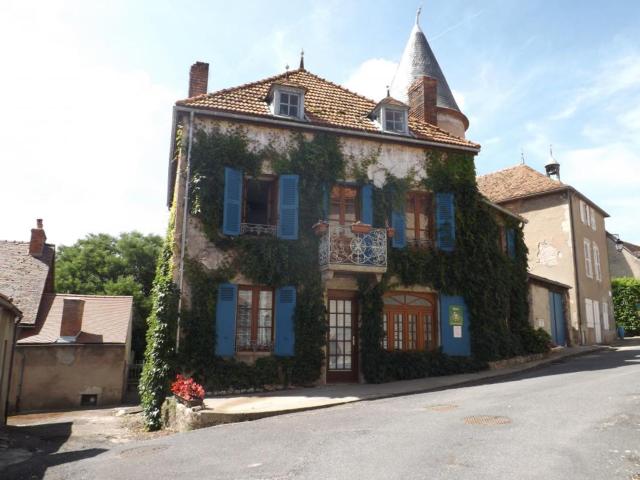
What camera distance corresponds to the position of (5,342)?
537 inches

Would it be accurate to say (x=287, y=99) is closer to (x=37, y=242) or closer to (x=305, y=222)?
(x=305, y=222)

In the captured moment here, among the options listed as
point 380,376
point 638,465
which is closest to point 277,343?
point 380,376

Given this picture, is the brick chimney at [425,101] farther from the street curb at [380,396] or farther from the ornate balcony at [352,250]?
the street curb at [380,396]

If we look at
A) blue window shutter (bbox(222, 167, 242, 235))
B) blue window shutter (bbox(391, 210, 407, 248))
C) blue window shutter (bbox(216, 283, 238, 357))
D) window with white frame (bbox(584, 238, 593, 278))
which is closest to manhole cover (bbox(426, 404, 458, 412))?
blue window shutter (bbox(216, 283, 238, 357))

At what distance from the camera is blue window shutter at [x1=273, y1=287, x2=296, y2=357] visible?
13.1 metres

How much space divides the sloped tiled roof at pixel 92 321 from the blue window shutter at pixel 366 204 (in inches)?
Result: 398

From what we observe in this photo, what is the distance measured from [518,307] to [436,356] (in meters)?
4.60

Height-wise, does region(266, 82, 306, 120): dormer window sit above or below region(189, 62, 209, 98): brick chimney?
below

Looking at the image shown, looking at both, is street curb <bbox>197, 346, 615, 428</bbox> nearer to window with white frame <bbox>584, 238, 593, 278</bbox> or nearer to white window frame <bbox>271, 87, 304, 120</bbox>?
white window frame <bbox>271, 87, 304, 120</bbox>

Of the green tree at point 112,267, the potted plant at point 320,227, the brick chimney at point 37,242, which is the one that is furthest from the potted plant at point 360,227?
the green tree at point 112,267

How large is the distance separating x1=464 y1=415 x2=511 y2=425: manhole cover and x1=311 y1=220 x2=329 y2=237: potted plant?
6.49 metres

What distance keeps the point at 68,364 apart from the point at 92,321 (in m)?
2.22

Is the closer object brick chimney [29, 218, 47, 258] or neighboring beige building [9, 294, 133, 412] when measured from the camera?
neighboring beige building [9, 294, 133, 412]

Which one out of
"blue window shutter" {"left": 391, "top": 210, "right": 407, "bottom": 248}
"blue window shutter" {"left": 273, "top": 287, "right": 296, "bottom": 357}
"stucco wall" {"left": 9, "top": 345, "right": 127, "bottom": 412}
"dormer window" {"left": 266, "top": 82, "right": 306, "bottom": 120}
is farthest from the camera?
"stucco wall" {"left": 9, "top": 345, "right": 127, "bottom": 412}
